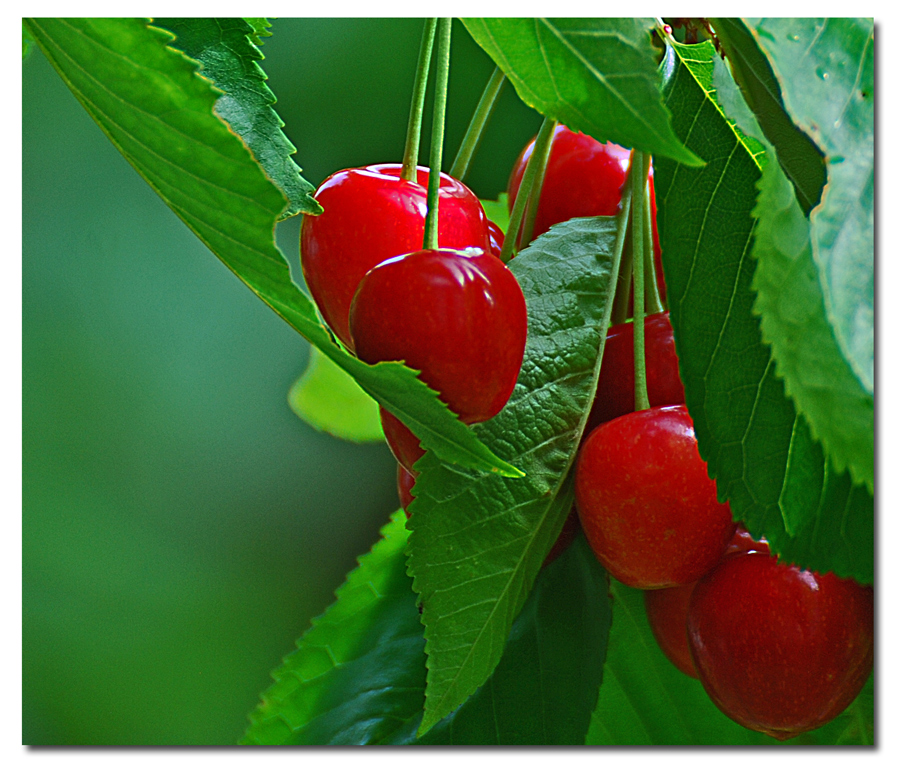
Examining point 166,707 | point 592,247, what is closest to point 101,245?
point 166,707

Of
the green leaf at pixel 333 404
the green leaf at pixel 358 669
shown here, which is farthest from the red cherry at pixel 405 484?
the green leaf at pixel 333 404

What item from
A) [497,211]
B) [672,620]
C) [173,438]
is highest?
[497,211]

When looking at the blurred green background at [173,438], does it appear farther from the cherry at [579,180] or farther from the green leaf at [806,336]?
the green leaf at [806,336]

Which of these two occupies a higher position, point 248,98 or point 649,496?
point 248,98

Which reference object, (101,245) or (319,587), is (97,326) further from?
(319,587)

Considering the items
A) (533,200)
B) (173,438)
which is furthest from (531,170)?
(173,438)

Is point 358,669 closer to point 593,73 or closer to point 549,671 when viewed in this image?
point 549,671
